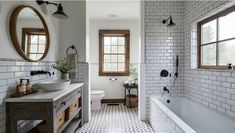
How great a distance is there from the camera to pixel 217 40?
91.7 inches

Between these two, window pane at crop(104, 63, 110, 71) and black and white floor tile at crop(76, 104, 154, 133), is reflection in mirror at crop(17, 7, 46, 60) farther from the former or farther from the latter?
window pane at crop(104, 63, 110, 71)

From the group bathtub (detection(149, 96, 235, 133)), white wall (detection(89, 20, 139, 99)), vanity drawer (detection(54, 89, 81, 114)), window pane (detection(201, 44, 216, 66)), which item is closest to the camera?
vanity drawer (detection(54, 89, 81, 114))

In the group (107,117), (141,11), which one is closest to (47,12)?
(141,11)

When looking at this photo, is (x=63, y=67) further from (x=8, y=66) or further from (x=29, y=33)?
(x=8, y=66)

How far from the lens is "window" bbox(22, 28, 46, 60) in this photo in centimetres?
194

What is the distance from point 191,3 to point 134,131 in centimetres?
255

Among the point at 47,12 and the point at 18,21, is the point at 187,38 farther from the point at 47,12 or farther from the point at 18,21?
the point at 18,21

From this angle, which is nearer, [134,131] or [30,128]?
[30,128]

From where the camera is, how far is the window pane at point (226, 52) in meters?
2.04

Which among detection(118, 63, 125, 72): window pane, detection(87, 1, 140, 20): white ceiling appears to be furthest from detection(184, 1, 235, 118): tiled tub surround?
detection(118, 63, 125, 72): window pane

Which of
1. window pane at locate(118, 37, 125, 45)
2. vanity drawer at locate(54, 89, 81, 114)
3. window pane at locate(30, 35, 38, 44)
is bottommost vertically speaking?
vanity drawer at locate(54, 89, 81, 114)

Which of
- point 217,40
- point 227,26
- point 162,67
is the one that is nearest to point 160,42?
point 162,67

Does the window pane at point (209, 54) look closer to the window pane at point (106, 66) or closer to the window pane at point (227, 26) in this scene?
the window pane at point (227, 26)

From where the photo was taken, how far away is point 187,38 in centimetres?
305
